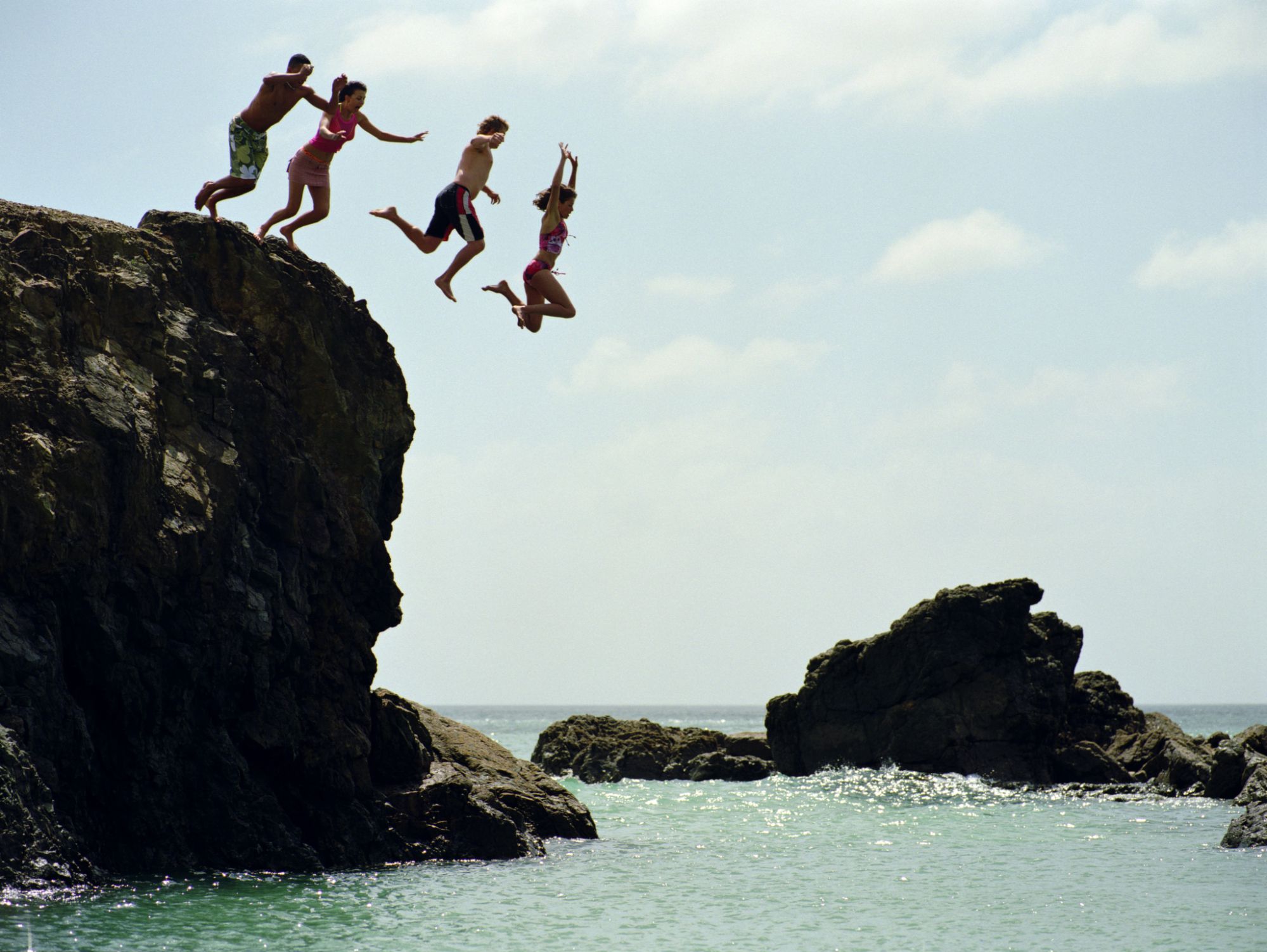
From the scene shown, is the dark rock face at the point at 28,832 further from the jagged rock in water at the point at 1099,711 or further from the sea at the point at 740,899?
the jagged rock in water at the point at 1099,711

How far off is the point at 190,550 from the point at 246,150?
551 centimetres

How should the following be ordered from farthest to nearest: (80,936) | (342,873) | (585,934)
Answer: (342,873) < (585,934) < (80,936)

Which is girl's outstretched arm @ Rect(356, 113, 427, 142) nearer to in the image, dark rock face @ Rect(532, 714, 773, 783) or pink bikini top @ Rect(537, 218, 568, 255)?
pink bikini top @ Rect(537, 218, 568, 255)

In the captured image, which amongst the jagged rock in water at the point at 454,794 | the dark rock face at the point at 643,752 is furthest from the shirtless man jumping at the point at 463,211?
the dark rock face at the point at 643,752

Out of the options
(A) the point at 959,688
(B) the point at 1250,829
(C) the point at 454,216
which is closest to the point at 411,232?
(C) the point at 454,216

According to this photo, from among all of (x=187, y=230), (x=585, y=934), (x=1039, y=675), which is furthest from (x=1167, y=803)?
(x=187, y=230)

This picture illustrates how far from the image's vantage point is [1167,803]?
27.6 meters

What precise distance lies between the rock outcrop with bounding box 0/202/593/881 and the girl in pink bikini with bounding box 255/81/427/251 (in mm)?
602

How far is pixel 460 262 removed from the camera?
1515 cm

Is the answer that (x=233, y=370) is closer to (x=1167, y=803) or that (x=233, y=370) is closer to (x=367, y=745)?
(x=367, y=745)

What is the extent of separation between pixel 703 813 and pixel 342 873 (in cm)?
1303

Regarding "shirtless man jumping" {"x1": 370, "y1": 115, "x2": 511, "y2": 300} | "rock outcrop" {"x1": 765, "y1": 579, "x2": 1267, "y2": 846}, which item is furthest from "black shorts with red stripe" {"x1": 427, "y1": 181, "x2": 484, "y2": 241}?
"rock outcrop" {"x1": 765, "y1": 579, "x2": 1267, "y2": 846}

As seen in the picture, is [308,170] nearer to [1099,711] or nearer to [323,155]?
[323,155]

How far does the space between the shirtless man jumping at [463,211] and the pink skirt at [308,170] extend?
4.72 ft
